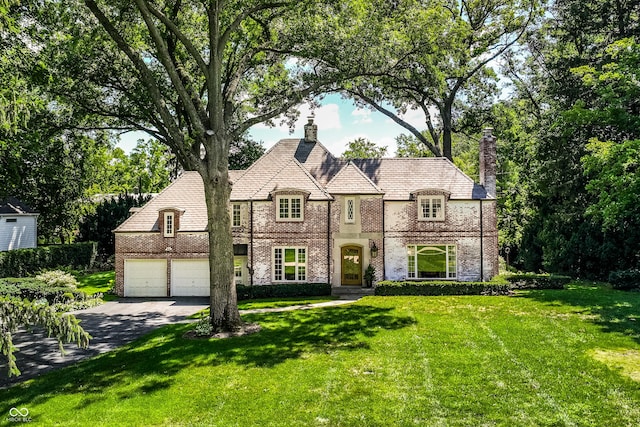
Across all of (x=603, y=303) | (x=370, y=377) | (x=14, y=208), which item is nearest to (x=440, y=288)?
(x=603, y=303)

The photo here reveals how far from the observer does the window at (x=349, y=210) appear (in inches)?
1024

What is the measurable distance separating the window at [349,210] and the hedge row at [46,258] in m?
22.5

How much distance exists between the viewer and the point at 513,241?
40438 millimetres

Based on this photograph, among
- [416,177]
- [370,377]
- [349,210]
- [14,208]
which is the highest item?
[416,177]

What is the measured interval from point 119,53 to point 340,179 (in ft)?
46.0

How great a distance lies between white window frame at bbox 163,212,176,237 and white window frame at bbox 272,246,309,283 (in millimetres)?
6262

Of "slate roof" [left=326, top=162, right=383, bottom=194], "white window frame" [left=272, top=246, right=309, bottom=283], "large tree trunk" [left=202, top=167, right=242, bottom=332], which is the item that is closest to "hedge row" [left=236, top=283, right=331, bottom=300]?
"white window frame" [left=272, top=246, right=309, bottom=283]

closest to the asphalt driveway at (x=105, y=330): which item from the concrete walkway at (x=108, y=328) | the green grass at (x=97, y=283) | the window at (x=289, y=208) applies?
the concrete walkway at (x=108, y=328)

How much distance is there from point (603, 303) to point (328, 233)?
44.4 feet

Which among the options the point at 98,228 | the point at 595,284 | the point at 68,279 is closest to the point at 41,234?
the point at 98,228

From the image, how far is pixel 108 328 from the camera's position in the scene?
60.4ft

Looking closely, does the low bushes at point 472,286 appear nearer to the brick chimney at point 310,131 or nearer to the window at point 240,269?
the window at point 240,269

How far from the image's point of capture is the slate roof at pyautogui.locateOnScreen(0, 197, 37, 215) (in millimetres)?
35031

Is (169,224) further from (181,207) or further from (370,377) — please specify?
(370,377)
